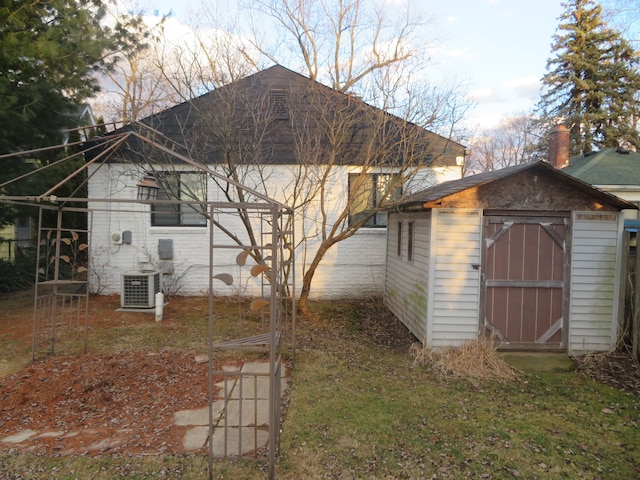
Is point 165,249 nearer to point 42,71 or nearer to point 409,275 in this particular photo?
point 42,71

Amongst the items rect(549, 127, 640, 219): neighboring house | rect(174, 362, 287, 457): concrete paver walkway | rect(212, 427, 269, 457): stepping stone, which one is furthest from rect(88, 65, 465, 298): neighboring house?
rect(212, 427, 269, 457): stepping stone

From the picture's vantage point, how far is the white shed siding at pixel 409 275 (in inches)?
243

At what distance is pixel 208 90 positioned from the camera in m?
7.62

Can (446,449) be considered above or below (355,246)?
below

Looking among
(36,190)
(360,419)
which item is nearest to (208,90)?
(36,190)

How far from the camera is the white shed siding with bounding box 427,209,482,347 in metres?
5.84

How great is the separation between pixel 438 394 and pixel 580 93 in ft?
70.3

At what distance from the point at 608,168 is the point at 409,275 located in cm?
918

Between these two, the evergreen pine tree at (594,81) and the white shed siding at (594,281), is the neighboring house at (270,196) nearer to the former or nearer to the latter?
the white shed siding at (594,281)

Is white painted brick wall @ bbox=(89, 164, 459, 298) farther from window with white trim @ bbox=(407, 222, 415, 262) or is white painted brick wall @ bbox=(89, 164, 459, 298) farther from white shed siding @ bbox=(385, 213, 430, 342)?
window with white trim @ bbox=(407, 222, 415, 262)

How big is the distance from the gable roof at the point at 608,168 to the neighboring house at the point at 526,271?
22.6 ft

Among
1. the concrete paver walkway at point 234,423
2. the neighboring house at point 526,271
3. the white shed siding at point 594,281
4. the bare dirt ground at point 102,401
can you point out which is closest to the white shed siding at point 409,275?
the neighboring house at point 526,271

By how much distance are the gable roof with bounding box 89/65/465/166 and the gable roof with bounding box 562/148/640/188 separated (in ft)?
15.9

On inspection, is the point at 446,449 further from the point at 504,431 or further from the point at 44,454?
the point at 44,454
